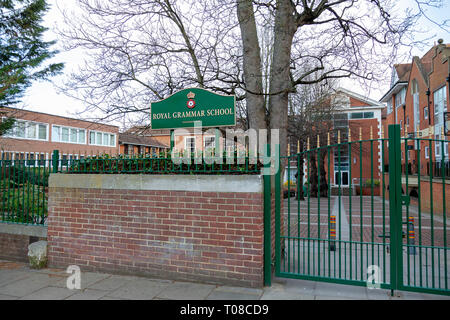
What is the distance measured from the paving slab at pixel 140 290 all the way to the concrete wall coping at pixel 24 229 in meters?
2.51

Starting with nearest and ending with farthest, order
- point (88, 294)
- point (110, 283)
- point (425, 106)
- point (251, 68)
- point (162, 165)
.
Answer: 1. point (88, 294)
2. point (110, 283)
3. point (162, 165)
4. point (251, 68)
5. point (425, 106)

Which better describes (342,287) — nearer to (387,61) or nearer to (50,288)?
(50,288)

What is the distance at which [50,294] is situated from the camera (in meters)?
4.82

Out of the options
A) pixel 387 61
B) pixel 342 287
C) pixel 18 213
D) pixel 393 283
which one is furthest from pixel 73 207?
pixel 387 61

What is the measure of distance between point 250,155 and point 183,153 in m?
1.29

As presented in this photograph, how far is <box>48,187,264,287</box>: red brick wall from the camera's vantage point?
493 cm

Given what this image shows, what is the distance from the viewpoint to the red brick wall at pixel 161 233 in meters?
4.93

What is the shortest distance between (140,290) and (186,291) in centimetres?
74

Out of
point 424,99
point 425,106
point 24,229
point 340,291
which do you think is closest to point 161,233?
point 340,291

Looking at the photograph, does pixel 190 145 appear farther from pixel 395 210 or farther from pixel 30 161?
pixel 395 210

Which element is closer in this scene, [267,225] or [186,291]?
[186,291]

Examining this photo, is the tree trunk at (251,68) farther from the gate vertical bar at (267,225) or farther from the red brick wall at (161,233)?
the red brick wall at (161,233)

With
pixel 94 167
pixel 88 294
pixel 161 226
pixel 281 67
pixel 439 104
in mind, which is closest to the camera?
pixel 88 294

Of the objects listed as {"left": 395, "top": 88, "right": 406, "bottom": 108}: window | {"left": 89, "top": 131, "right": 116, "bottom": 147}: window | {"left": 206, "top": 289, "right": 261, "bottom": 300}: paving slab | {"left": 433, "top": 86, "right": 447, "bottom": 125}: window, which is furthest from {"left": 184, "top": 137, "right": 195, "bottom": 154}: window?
{"left": 89, "top": 131, "right": 116, "bottom": 147}: window
